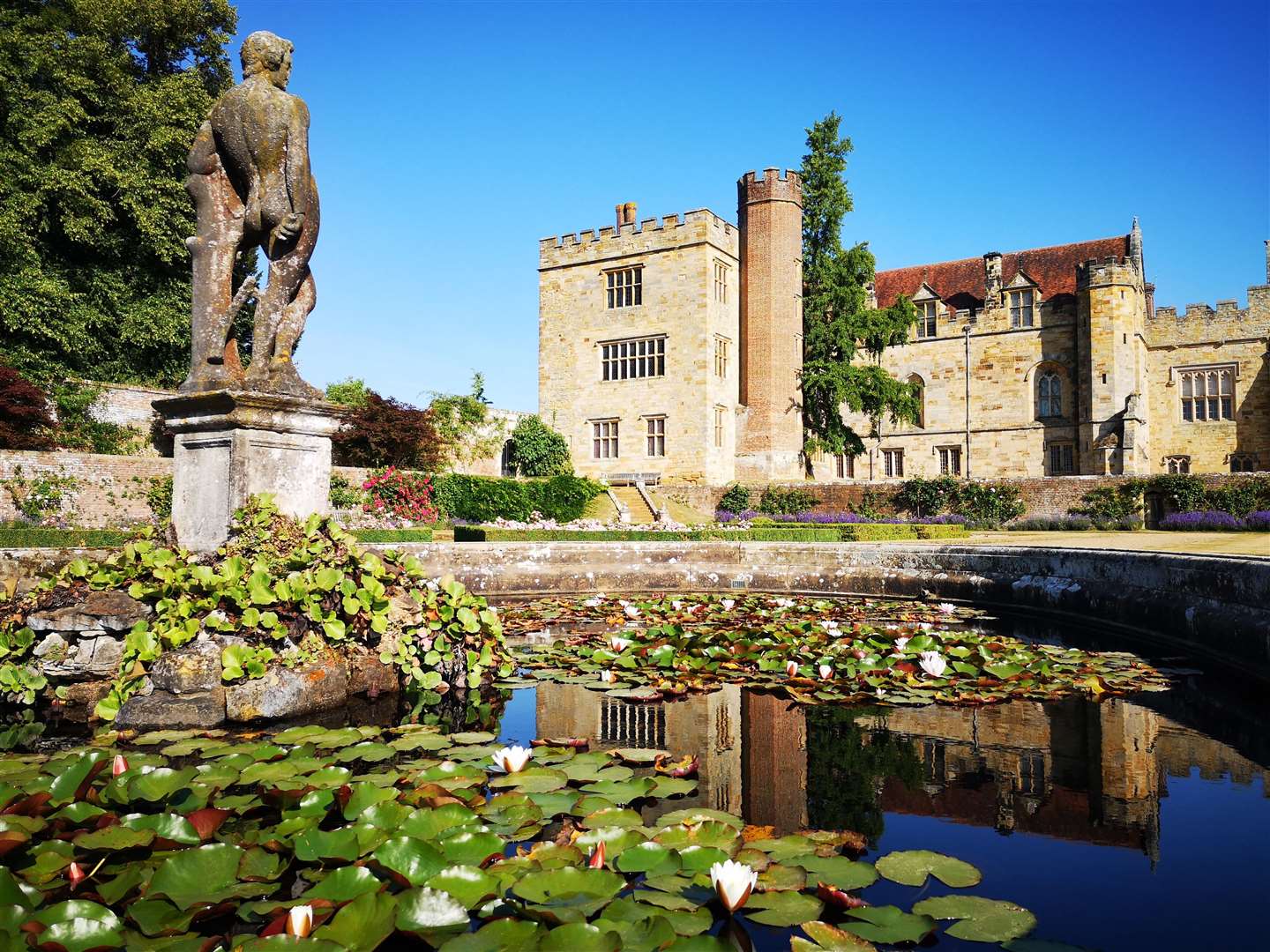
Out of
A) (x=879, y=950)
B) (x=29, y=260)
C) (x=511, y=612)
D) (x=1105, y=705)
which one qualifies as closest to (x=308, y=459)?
(x=511, y=612)

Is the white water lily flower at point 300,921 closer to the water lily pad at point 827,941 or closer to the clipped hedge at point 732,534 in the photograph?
the water lily pad at point 827,941

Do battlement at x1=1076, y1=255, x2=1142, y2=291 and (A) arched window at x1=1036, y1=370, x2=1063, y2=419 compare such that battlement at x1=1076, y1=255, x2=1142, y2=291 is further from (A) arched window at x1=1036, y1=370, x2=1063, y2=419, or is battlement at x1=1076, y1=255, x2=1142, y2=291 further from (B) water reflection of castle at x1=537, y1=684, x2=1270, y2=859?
(B) water reflection of castle at x1=537, y1=684, x2=1270, y2=859

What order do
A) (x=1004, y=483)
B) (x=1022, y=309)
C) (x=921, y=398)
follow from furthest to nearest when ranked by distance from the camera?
(x=921, y=398) < (x=1022, y=309) < (x=1004, y=483)

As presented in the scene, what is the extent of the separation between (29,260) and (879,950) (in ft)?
79.1

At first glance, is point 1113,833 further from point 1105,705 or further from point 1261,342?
point 1261,342

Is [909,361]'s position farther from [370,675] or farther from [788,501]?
[370,675]

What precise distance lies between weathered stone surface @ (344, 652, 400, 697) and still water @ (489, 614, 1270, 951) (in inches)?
28.7

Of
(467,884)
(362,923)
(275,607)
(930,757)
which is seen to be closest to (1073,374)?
(930,757)

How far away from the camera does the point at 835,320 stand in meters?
27.6

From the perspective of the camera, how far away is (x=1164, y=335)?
3122 cm

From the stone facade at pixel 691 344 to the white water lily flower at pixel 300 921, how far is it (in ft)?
83.6

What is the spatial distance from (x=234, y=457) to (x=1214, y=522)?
20454 mm

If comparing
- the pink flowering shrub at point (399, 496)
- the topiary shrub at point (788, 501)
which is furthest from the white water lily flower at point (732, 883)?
the topiary shrub at point (788, 501)

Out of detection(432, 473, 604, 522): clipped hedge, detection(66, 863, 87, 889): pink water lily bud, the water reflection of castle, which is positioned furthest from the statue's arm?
detection(432, 473, 604, 522): clipped hedge
